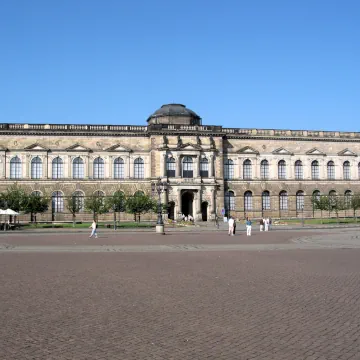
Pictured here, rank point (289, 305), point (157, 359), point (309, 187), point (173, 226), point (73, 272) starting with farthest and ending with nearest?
point (309, 187), point (173, 226), point (73, 272), point (289, 305), point (157, 359)

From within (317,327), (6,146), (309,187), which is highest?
(6,146)

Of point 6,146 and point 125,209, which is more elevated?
point 6,146

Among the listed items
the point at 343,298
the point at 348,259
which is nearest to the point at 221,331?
the point at 343,298

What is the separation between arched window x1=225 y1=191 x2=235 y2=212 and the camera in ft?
234

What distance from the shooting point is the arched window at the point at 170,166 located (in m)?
67.8

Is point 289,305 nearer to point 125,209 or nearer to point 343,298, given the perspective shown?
point 343,298

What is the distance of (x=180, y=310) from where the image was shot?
35.2 ft

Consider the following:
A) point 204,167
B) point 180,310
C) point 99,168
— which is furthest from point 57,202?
point 180,310

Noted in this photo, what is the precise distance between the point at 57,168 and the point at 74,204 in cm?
925

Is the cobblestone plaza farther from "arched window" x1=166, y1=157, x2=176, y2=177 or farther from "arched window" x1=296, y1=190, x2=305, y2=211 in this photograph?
"arched window" x1=296, y1=190, x2=305, y2=211

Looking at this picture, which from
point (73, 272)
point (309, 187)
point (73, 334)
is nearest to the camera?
point (73, 334)

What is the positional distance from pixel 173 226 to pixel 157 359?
51.5 metres

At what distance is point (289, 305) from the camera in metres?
11.2

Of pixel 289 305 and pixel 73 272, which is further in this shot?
pixel 73 272
